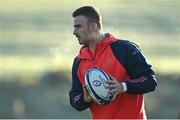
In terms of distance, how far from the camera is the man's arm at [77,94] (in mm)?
7781

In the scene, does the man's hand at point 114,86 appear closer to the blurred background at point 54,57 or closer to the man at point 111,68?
the man at point 111,68

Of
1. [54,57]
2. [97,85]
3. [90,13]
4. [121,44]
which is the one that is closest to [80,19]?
[90,13]

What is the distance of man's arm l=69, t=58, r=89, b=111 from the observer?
7781 mm

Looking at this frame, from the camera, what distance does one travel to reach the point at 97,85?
768cm

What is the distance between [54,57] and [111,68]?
9533mm

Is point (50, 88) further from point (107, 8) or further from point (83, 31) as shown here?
point (83, 31)

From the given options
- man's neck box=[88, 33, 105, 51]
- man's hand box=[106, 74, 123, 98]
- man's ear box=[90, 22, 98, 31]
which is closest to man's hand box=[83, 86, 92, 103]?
man's hand box=[106, 74, 123, 98]

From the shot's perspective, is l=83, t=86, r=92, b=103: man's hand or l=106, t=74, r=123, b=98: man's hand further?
l=83, t=86, r=92, b=103: man's hand

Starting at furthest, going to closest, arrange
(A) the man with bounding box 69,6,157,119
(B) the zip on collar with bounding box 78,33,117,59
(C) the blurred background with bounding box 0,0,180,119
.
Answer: (C) the blurred background with bounding box 0,0,180,119
(B) the zip on collar with bounding box 78,33,117,59
(A) the man with bounding box 69,6,157,119

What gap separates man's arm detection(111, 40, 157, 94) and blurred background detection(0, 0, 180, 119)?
910 cm

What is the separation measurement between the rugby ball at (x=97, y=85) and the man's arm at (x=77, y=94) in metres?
0.15

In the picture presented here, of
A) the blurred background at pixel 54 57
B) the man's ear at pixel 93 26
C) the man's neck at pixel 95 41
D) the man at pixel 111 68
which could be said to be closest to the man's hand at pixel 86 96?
the man at pixel 111 68

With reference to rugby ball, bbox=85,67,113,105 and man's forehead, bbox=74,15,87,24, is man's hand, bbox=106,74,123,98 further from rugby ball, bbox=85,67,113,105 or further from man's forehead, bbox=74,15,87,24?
man's forehead, bbox=74,15,87,24

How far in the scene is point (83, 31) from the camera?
7.69 meters
